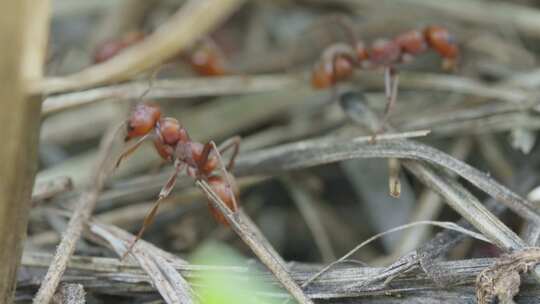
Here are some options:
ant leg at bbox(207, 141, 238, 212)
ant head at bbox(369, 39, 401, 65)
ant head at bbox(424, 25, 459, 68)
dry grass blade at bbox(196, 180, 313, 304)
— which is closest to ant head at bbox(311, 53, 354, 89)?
ant head at bbox(369, 39, 401, 65)

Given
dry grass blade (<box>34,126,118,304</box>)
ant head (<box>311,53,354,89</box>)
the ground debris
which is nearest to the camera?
the ground debris

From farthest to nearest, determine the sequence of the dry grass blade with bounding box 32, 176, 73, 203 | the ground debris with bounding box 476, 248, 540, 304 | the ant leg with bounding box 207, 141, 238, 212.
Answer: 1. the dry grass blade with bounding box 32, 176, 73, 203
2. the ant leg with bounding box 207, 141, 238, 212
3. the ground debris with bounding box 476, 248, 540, 304

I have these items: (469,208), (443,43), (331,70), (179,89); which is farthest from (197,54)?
(469,208)

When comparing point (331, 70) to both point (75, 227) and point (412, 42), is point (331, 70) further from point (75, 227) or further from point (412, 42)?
point (75, 227)

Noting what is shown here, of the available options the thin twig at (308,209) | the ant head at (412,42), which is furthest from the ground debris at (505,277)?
the ant head at (412,42)

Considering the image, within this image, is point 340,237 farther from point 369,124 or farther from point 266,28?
point 266,28

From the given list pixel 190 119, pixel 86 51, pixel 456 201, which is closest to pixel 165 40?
pixel 456 201

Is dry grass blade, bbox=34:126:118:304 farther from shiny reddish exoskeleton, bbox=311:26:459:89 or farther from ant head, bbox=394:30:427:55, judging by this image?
ant head, bbox=394:30:427:55
